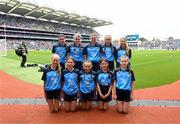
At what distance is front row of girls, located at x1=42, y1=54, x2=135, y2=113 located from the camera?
690 centimetres

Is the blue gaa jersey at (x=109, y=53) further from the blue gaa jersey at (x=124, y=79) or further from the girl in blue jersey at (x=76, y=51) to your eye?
the blue gaa jersey at (x=124, y=79)

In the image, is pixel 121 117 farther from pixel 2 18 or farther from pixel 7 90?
pixel 2 18

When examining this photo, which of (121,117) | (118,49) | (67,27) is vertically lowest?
(121,117)

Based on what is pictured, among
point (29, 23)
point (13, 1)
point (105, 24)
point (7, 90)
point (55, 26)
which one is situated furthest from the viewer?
point (105, 24)

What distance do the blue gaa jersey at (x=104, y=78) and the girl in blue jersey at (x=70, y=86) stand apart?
561mm

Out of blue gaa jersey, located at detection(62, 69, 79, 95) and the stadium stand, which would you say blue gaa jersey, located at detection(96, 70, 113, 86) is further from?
the stadium stand

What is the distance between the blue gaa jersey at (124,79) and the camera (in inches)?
277

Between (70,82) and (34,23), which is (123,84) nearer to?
(70,82)

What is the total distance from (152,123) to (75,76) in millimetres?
2263

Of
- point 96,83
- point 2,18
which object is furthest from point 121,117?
point 2,18

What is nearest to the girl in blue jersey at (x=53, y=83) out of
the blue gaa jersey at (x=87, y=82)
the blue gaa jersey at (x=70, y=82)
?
the blue gaa jersey at (x=70, y=82)

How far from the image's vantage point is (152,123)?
5797 mm

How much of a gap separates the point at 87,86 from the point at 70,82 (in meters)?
0.45

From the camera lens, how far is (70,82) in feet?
23.0
